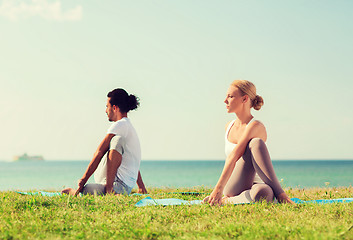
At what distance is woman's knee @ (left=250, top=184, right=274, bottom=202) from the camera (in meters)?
5.04

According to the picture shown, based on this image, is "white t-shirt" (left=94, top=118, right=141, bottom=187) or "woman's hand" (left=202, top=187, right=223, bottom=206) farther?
"white t-shirt" (left=94, top=118, right=141, bottom=187)

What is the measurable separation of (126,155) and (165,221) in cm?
295

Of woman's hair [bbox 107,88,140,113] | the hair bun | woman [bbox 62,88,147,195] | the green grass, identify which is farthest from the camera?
woman's hair [bbox 107,88,140,113]

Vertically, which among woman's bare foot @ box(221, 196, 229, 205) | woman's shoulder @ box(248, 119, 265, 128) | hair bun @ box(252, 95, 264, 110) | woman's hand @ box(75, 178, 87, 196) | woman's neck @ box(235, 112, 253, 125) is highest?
hair bun @ box(252, 95, 264, 110)

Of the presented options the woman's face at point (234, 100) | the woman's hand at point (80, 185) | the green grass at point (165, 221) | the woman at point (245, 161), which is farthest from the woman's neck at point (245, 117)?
the woman's hand at point (80, 185)

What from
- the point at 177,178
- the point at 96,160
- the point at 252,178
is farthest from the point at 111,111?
the point at 177,178

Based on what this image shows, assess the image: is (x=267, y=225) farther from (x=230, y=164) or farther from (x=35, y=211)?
(x=35, y=211)

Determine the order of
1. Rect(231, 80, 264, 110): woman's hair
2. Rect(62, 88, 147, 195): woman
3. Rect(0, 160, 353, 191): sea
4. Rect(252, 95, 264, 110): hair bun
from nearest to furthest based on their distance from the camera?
Rect(231, 80, 264, 110): woman's hair
Rect(252, 95, 264, 110): hair bun
Rect(62, 88, 147, 195): woman
Rect(0, 160, 353, 191): sea

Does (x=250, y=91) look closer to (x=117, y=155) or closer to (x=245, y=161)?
(x=245, y=161)

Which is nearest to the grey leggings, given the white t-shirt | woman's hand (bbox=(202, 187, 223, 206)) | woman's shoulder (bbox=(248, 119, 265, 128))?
woman's shoulder (bbox=(248, 119, 265, 128))

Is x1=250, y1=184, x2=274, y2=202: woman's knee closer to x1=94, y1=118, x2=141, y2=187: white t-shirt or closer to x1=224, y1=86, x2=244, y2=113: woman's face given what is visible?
x1=224, y1=86, x2=244, y2=113: woman's face

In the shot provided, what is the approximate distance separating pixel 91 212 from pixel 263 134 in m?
2.49

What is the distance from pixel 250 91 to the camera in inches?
215

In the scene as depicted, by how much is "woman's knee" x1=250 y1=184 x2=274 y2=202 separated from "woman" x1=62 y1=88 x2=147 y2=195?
248 centimetres
